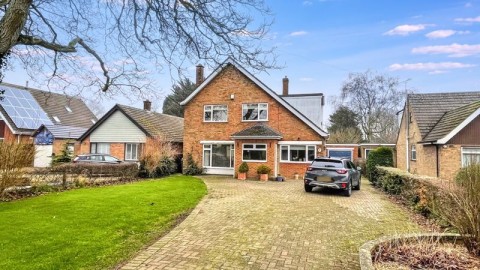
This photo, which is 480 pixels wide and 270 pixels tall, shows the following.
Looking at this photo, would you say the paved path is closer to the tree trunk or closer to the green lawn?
the green lawn

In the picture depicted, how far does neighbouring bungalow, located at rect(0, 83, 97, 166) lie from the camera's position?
28.3 m

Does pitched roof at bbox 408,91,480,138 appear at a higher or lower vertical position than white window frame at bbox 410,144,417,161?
higher

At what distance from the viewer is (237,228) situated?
8.13 m

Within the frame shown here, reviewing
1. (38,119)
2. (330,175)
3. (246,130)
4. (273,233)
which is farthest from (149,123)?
(273,233)

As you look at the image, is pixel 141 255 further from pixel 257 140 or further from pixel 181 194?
pixel 257 140

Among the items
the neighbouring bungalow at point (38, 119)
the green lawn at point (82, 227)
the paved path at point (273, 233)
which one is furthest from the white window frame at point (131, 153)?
the paved path at point (273, 233)

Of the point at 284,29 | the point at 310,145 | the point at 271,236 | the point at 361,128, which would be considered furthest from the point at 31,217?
the point at 361,128

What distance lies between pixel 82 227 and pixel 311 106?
26.2m

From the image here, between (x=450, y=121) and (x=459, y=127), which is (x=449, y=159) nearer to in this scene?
A: (x=459, y=127)

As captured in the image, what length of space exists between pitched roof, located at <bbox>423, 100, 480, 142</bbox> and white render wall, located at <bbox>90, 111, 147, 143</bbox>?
20058 mm

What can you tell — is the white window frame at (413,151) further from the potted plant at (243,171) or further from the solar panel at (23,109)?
the solar panel at (23,109)

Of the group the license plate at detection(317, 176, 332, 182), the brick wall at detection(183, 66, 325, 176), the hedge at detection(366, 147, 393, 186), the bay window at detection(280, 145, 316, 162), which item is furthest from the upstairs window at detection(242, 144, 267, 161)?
the hedge at detection(366, 147, 393, 186)

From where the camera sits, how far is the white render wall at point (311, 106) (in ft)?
101

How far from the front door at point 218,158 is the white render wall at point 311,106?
1051cm
